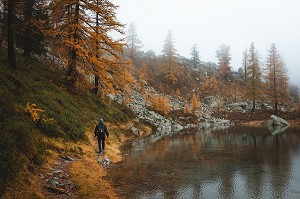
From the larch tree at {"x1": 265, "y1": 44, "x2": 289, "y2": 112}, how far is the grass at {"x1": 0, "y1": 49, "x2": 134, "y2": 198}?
41.6 m

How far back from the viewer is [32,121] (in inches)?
511

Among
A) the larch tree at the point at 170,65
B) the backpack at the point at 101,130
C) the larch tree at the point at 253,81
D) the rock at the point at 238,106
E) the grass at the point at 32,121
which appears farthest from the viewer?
the larch tree at the point at 170,65

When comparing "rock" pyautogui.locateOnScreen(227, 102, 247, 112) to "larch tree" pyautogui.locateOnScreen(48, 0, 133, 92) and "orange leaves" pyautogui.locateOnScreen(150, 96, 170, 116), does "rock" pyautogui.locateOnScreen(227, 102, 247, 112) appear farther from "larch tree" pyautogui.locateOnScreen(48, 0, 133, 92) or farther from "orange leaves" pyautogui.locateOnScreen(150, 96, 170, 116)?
"larch tree" pyautogui.locateOnScreen(48, 0, 133, 92)

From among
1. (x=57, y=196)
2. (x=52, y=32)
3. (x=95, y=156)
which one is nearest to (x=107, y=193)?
(x=57, y=196)

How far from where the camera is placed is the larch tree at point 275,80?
2215 inches

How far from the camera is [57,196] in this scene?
8.25 metres

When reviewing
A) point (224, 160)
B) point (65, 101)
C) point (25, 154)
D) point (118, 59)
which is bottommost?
point (224, 160)

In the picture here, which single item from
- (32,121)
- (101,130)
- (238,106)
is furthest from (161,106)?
(32,121)

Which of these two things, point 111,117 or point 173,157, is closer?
point 173,157

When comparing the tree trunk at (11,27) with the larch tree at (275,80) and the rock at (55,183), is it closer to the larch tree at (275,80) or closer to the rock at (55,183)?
the rock at (55,183)

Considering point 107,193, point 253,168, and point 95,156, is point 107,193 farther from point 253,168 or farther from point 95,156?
point 253,168

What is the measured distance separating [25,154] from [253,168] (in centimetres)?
1012

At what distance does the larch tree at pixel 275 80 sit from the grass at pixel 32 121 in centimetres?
4161

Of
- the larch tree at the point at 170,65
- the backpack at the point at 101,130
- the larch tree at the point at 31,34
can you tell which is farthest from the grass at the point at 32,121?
the larch tree at the point at 170,65
